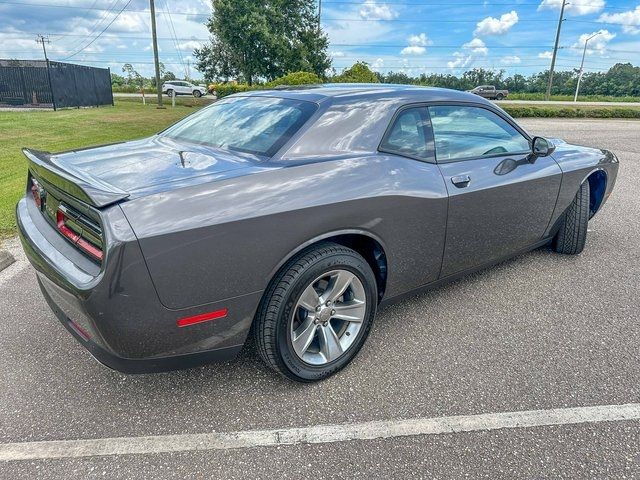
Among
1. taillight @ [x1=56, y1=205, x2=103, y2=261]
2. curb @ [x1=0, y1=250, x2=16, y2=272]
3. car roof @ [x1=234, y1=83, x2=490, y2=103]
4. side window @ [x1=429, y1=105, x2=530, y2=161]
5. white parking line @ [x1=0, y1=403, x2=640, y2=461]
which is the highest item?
car roof @ [x1=234, y1=83, x2=490, y2=103]

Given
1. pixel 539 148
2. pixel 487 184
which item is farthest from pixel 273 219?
pixel 539 148

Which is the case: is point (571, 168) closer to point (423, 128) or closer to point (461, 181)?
point (461, 181)

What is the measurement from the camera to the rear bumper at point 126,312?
5.61 ft

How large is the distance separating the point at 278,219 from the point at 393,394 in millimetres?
1113

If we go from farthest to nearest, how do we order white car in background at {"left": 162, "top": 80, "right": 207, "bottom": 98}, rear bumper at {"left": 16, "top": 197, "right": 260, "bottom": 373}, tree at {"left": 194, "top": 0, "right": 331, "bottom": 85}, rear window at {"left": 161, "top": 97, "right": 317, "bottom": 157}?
white car in background at {"left": 162, "top": 80, "right": 207, "bottom": 98}, tree at {"left": 194, "top": 0, "right": 331, "bottom": 85}, rear window at {"left": 161, "top": 97, "right": 317, "bottom": 157}, rear bumper at {"left": 16, "top": 197, "right": 260, "bottom": 373}

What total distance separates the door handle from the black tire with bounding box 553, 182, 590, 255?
1568 mm

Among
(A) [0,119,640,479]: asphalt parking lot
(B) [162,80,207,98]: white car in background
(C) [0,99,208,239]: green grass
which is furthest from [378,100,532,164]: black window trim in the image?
(B) [162,80,207,98]: white car in background

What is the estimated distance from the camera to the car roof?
2.71 meters

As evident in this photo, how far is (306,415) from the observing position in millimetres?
2162

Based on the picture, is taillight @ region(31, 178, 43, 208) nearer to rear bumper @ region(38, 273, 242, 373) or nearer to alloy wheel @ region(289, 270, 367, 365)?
rear bumper @ region(38, 273, 242, 373)

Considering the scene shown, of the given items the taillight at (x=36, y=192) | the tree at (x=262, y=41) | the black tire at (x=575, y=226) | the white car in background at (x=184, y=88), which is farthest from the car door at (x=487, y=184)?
the white car in background at (x=184, y=88)

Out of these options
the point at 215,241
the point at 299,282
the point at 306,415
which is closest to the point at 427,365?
the point at 306,415

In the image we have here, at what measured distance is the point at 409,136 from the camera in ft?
8.82

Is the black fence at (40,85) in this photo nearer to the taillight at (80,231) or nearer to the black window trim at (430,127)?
the taillight at (80,231)
